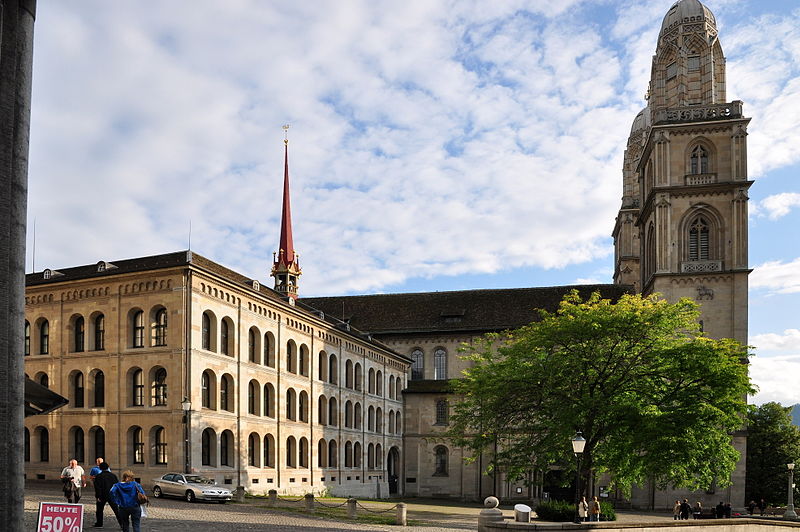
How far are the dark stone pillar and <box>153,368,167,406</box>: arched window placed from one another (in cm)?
3010

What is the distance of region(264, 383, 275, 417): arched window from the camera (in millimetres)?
44094

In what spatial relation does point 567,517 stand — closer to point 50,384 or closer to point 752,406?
point 752,406

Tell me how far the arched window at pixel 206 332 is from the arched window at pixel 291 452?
35.1 feet

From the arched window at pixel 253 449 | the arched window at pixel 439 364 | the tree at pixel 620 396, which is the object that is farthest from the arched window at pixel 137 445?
the arched window at pixel 439 364

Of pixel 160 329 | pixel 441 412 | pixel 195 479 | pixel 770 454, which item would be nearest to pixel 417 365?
pixel 441 412

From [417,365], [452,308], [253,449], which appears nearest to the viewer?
[253,449]

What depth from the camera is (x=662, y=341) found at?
33.3 m

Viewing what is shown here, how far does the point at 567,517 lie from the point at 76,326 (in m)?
26.8

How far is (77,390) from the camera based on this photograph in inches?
1527

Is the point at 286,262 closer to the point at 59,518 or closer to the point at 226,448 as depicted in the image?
the point at 226,448

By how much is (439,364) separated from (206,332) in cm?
3492

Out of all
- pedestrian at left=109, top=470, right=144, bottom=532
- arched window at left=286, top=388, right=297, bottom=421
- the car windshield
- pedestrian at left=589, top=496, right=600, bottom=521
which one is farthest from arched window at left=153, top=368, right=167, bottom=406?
pedestrian at left=109, top=470, right=144, bottom=532

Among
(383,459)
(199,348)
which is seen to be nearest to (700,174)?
(383,459)

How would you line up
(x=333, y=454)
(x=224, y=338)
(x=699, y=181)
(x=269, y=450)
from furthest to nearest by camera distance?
(x=699, y=181), (x=333, y=454), (x=269, y=450), (x=224, y=338)
